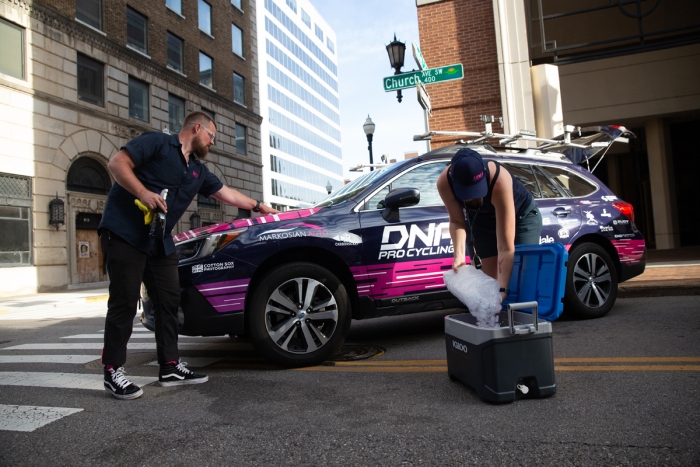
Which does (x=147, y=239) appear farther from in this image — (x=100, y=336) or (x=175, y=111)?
(x=175, y=111)

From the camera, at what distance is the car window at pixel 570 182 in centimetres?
577

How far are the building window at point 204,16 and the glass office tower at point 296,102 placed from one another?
29.1 metres

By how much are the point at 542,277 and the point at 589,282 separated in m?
2.54

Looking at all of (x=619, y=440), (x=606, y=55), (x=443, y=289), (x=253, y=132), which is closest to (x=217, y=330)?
(x=443, y=289)

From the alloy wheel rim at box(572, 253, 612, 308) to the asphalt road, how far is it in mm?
950

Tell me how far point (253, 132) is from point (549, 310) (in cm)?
2839

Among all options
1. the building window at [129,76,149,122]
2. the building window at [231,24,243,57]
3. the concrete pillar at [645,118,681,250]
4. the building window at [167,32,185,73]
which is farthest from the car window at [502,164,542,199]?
the building window at [231,24,243,57]

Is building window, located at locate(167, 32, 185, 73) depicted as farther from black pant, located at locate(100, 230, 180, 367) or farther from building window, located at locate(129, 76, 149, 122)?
black pant, located at locate(100, 230, 180, 367)

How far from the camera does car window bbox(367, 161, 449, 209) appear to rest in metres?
4.86

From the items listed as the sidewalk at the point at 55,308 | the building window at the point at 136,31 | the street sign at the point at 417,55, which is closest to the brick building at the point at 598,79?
the street sign at the point at 417,55

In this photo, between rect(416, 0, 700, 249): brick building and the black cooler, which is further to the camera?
rect(416, 0, 700, 249): brick building

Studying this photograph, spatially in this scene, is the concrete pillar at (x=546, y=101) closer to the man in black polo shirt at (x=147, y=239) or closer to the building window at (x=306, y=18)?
the man in black polo shirt at (x=147, y=239)

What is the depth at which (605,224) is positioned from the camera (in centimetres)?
574

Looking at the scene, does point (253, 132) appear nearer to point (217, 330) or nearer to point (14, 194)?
point (14, 194)
